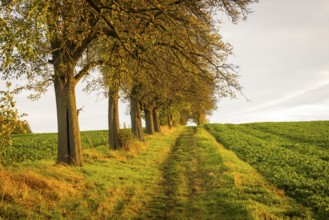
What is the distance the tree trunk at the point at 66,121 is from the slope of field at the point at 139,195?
3.99 ft

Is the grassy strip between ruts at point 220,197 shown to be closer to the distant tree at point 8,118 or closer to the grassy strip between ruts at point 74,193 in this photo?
the grassy strip between ruts at point 74,193

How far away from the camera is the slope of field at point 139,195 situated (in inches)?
359

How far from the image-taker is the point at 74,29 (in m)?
12.4

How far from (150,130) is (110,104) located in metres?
18.4

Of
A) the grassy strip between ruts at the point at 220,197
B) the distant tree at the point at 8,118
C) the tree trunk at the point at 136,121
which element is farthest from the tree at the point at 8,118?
the tree trunk at the point at 136,121

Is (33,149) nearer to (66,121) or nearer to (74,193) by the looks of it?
(66,121)

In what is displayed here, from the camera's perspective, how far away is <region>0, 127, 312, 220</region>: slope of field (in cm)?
912

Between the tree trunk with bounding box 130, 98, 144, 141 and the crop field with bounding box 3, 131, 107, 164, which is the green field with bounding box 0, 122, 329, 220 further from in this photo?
the tree trunk with bounding box 130, 98, 144, 141

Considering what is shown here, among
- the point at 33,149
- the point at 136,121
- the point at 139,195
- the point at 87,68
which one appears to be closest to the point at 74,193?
the point at 139,195

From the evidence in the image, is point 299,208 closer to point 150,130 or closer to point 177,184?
point 177,184

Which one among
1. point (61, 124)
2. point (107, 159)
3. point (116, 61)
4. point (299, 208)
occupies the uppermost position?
point (116, 61)

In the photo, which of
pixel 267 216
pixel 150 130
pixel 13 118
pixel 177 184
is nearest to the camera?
pixel 267 216

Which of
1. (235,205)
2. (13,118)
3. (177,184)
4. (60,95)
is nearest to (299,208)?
(235,205)

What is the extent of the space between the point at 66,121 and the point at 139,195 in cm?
612
